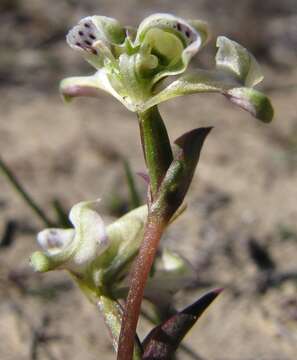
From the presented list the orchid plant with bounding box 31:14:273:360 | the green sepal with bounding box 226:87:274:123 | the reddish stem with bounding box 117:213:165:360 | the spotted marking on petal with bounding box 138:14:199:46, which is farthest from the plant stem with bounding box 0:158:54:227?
the green sepal with bounding box 226:87:274:123

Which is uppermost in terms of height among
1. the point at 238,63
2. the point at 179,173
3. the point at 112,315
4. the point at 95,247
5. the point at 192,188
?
the point at 238,63

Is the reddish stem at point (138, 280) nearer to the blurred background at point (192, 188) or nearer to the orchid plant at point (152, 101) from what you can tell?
the orchid plant at point (152, 101)

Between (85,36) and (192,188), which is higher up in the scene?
(85,36)

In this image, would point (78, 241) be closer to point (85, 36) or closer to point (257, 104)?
point (85, 36)

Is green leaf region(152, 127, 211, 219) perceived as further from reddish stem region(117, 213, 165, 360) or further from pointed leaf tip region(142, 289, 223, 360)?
pointed leaf tip region(142, 289, 223, 360)

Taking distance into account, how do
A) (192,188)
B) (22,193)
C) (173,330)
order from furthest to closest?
1. (192,188)
2. (22,193)
3. (173,330)

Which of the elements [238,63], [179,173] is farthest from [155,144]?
[238,63]

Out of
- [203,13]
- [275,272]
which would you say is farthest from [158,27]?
[203,13]
